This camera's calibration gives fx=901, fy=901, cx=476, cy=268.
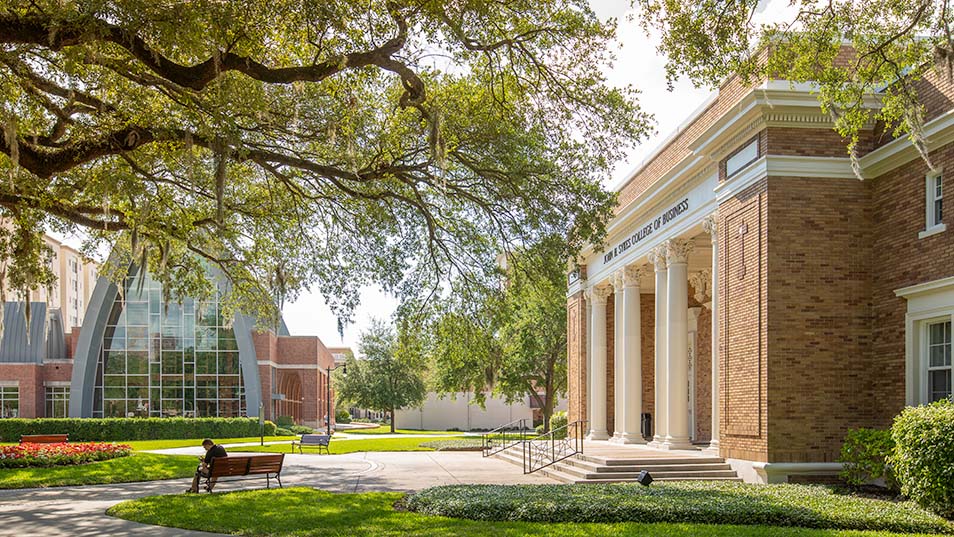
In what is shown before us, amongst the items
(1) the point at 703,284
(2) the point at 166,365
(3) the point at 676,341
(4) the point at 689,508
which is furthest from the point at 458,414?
(4) the point at 689,508

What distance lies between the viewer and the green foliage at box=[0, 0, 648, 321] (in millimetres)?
12227

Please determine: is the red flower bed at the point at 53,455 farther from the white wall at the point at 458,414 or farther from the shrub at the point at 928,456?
the white wall at the point at 458,414

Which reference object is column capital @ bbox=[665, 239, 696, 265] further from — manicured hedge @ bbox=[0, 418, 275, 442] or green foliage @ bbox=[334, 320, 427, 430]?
green foliage @ bbox=[334, 320, 427, 430]

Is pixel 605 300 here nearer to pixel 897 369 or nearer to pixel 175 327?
pixel 897 369

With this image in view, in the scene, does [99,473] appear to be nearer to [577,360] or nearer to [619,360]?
[619,360]

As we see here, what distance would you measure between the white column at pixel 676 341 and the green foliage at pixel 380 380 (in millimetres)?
44011

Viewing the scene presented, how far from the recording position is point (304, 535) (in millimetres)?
12086

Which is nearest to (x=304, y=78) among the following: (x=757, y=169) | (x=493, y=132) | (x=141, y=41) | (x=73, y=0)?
(x=141, y=41)

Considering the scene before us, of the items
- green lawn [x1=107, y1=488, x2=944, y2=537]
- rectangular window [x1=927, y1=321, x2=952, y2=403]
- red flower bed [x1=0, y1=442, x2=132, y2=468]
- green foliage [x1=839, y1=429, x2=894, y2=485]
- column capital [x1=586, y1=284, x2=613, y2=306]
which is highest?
column capital [x1=586, y1=284, x2=613, y2=306]

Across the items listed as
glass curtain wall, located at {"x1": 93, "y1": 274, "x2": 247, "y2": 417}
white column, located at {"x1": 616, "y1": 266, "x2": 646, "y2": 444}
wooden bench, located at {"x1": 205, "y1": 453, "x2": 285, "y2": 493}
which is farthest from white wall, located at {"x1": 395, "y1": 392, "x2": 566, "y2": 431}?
wooden bench, located at {"x1": 205, "y1": 453, "x2": 285, "y2": 493}

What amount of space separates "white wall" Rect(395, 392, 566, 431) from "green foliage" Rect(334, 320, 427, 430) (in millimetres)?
7929

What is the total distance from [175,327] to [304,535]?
159 feet

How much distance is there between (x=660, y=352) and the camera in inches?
962

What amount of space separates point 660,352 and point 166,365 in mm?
41031
